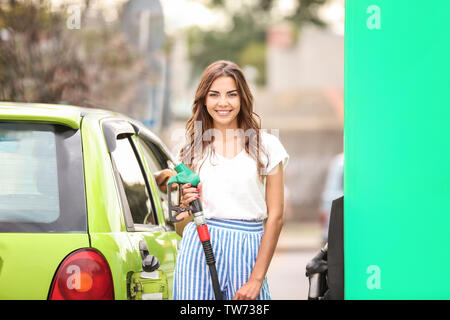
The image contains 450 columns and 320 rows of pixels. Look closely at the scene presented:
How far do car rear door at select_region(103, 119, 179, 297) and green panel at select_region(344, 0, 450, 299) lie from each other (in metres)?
1.06

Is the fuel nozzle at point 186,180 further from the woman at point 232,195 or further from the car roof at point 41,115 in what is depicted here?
the car roof at point 41,115

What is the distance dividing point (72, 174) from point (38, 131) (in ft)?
0.74

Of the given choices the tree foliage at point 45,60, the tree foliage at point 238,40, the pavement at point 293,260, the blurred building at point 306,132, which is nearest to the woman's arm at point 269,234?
the tree foliage at point 45,60

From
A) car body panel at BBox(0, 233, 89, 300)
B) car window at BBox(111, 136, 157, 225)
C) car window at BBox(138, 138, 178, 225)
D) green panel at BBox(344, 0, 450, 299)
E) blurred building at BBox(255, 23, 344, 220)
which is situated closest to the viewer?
green panel at BBox(344, 0, 450, 299)

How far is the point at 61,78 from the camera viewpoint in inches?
344

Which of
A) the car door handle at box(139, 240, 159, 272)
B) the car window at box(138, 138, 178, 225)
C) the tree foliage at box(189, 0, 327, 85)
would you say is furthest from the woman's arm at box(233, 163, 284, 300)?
the tree foliage at box(189, 0, 327, 85)

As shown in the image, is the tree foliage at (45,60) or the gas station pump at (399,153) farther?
the tree foliage at (45,60)

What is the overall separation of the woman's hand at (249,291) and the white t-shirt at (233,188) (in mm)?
251

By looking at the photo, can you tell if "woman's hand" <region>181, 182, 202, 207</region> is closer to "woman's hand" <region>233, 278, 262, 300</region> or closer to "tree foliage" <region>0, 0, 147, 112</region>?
"woman's hand" <region>233, 278, 262, 300</region>

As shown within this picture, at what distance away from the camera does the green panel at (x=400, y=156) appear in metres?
2.80

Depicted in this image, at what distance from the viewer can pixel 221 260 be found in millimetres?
3365

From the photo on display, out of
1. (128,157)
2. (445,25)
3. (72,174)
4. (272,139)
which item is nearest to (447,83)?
(445,25)

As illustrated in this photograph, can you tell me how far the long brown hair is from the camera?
351 centimetres

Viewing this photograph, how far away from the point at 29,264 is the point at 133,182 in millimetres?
1013
